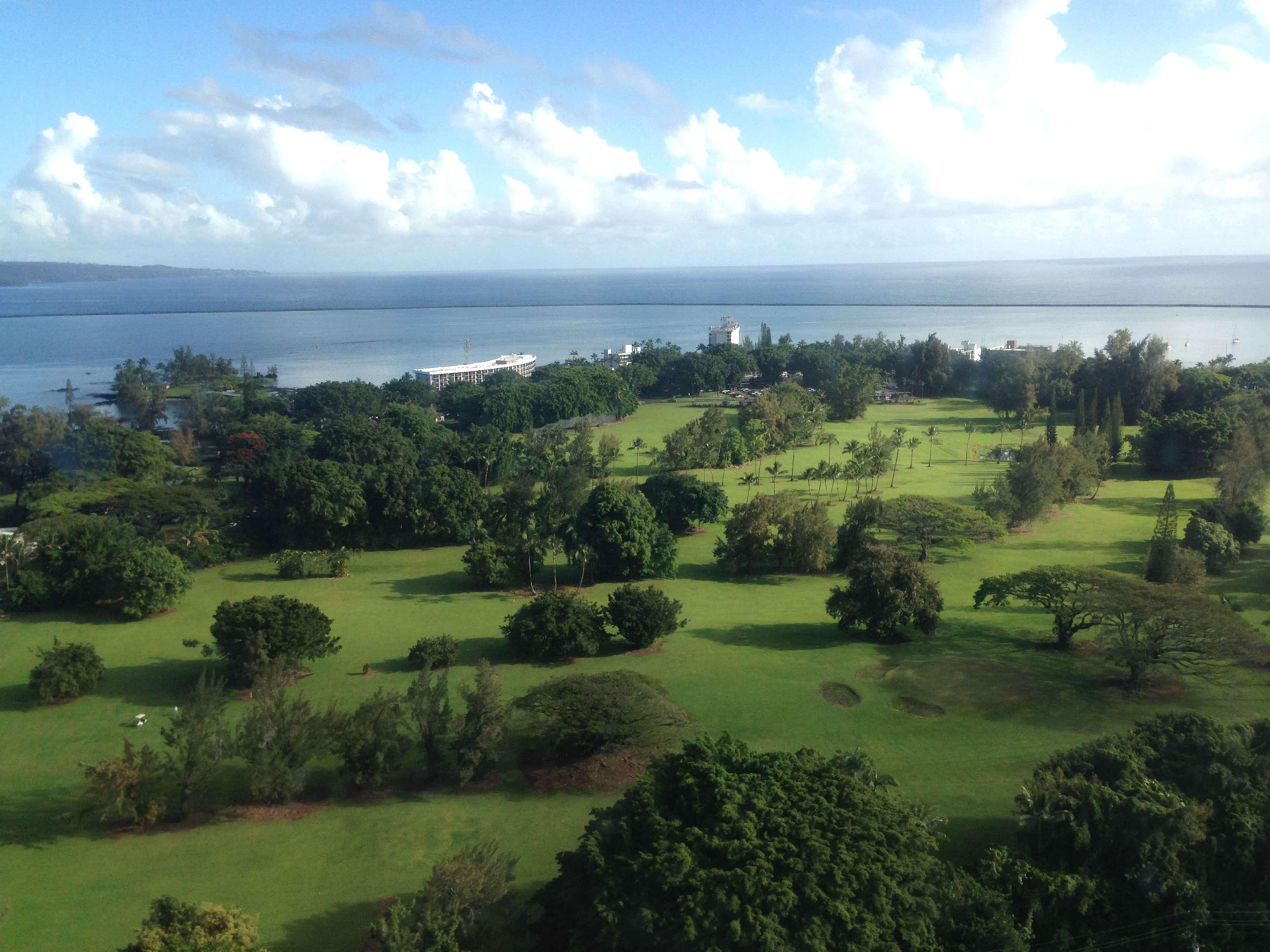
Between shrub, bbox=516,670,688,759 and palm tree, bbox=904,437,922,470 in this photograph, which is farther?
palm tree, bbox=904,437,922,470

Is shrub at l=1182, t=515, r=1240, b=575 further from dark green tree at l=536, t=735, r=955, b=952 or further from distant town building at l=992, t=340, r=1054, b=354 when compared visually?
distant town building at l=992, t=340, r=1054, b=354

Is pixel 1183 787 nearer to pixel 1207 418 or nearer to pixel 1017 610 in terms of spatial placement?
pixel 1017 610

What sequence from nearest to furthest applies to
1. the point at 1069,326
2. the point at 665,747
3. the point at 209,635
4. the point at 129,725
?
1. the point at 665,747
2. the point at 129,725
3. the point at 209,635
4. the point at 1069,326

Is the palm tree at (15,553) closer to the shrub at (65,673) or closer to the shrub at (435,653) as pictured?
the shrub at (65,673)

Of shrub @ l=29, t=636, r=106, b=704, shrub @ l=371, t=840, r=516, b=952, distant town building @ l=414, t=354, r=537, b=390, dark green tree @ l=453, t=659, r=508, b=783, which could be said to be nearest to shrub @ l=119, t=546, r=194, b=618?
shrub @ l=29, t=636, r=106, b=704

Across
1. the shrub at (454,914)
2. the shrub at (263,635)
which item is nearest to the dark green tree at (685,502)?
the shrub at (263,635)

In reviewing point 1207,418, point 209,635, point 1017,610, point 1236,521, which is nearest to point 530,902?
point 209,635

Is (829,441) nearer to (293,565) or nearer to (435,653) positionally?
(293,565)
